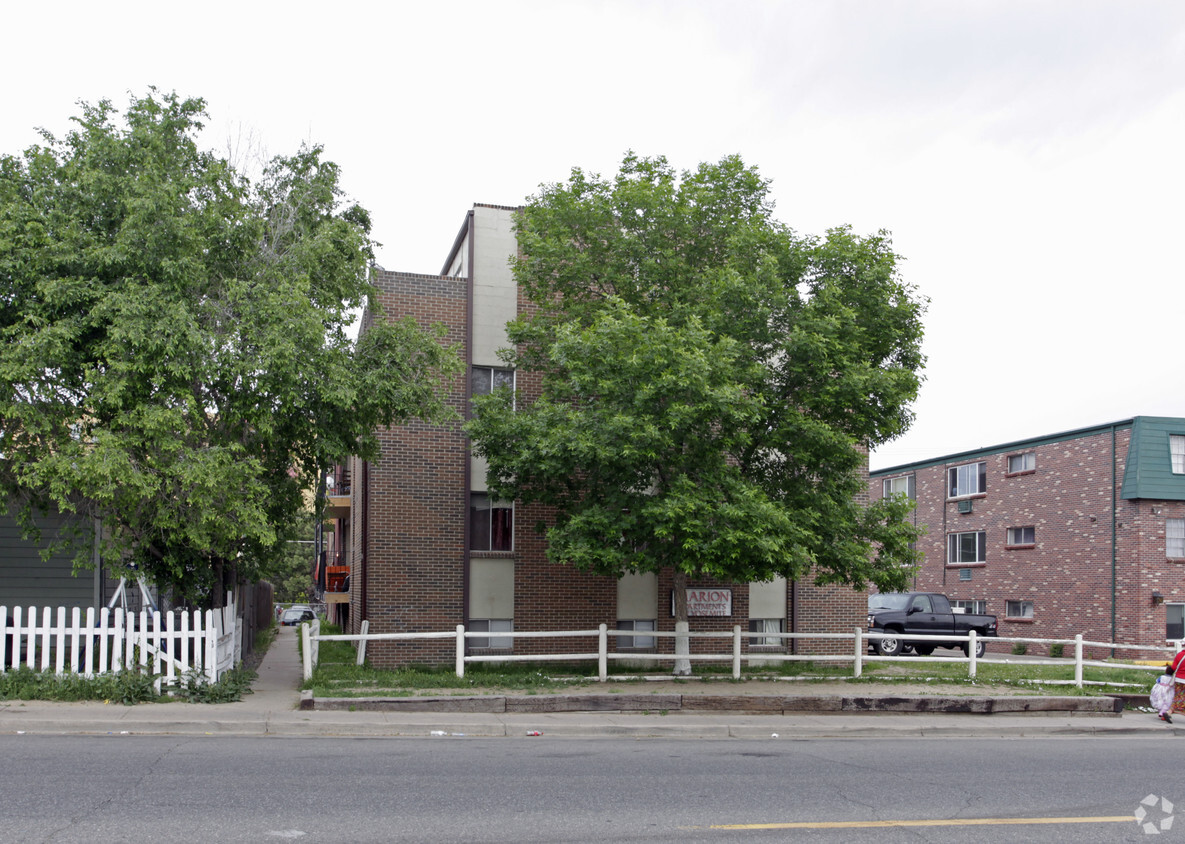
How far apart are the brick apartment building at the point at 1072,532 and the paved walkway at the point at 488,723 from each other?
46.5 feet

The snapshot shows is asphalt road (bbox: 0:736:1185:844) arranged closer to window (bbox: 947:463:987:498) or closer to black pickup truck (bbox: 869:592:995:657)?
black pickup truck (bbox: 869:592:995:657)

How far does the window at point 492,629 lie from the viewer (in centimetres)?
2022

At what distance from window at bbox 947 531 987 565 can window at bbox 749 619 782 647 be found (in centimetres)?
1774

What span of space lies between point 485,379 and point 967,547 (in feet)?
79.8

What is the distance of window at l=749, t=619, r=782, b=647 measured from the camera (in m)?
22.0

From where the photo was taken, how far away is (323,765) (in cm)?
998

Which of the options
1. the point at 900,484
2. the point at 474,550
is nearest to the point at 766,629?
the point at 474,550

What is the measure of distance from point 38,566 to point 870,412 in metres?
14.5

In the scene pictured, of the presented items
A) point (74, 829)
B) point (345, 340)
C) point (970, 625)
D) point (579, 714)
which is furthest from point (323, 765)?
point (970, 625)

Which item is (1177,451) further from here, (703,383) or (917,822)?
(917,822)

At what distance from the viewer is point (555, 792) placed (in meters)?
8.90

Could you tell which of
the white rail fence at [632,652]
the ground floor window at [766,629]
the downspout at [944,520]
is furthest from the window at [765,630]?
the downspout at [944,520]

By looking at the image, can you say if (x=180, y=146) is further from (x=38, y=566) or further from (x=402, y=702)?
(x=402, y=702)

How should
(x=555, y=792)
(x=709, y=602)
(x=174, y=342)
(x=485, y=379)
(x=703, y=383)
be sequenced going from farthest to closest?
(x=709, y=602), (x=485, y=379), (x=703, y=383), (x=174, y=342), (x=555, y=792)
